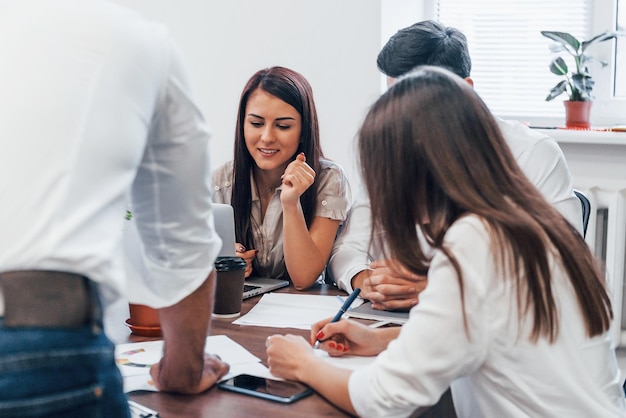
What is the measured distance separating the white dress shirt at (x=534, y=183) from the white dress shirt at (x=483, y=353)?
81cm

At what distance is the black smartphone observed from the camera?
1297 millimetres

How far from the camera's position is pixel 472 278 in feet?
3.85

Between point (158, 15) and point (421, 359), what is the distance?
8.89 feet

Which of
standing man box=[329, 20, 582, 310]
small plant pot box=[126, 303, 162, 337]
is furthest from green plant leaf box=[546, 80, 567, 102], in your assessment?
small plant pot box=[126, 303, 162, 337]

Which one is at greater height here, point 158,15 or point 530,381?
point 158,15

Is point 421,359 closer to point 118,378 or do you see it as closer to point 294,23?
point 118,378

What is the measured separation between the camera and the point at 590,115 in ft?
10.4

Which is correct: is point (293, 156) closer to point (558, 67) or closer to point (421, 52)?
point (421, 52)

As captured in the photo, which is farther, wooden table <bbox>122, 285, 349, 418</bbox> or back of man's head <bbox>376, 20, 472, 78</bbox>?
back of man's head <bbox>376, 20, 472, 78</bbox>

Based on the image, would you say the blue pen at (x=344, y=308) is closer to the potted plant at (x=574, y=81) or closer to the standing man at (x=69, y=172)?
the standing man at (x=69, y=172)

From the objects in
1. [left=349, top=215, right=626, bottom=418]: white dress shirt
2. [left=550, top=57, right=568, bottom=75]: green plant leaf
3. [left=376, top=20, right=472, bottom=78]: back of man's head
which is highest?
[left=376, top=20, right=472, bottom=78]: back of man's head

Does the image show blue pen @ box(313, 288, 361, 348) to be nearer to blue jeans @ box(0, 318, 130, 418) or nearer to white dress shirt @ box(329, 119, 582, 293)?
white dress shirt @ box(329, 119, 582, 293)

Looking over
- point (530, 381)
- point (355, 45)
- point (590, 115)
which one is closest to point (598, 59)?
point (590, 115)

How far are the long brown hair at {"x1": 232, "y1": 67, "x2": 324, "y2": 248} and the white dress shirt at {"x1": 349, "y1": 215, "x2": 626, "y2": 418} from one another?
3.77 feet
